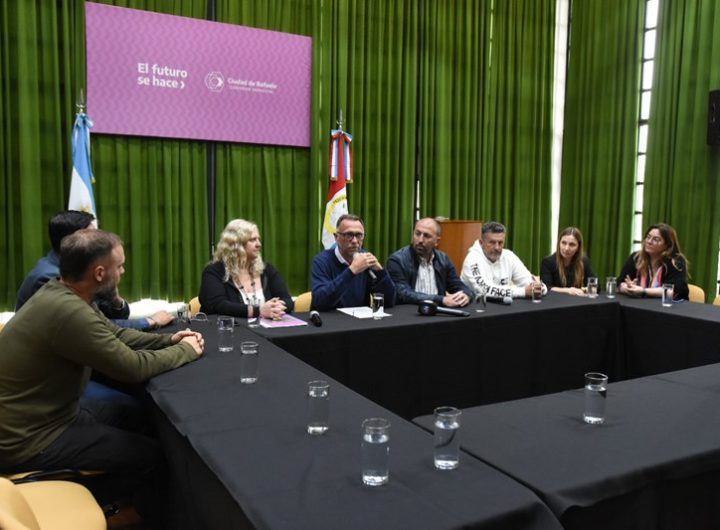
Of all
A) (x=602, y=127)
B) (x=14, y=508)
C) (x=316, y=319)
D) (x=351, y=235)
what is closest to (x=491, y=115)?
(x=602, y=127)

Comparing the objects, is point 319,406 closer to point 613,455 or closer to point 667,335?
point 613,455

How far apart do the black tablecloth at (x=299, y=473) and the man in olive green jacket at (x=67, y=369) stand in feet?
0.61

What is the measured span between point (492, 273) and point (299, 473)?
3.13 metres

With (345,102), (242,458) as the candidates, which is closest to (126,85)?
(345,102)

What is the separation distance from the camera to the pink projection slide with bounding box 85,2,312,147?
4.99 m

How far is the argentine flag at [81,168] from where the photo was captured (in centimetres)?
479

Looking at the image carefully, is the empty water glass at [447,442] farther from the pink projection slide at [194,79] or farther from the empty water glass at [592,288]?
the pink projection slide at [194,79]

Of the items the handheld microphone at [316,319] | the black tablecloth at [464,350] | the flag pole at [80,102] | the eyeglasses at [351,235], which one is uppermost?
the flag pole at [80,102]

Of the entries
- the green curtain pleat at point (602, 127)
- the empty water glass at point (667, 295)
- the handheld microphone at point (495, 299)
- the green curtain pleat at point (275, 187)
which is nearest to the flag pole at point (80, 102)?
the green curtain pleat at point (275, 187)

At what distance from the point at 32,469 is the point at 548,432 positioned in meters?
1.55

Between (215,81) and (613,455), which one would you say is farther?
(215,81)

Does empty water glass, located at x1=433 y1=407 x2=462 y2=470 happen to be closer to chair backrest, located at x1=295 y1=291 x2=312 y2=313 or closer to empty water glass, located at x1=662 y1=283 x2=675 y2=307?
chair backrest, located at x1=295 y1=291 x2=312 y2=313

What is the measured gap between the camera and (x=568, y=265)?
4.57 m

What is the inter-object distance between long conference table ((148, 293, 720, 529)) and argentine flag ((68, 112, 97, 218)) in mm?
2588
